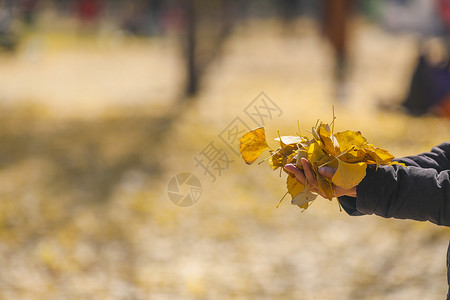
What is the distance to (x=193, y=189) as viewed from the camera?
516cm

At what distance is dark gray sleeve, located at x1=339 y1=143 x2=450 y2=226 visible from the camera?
Result: 1.68m

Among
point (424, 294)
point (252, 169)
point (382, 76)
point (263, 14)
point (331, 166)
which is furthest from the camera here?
point (263, 14)

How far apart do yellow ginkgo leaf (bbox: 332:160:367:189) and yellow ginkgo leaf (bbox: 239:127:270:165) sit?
0.95ft

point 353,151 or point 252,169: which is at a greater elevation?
point 353,151

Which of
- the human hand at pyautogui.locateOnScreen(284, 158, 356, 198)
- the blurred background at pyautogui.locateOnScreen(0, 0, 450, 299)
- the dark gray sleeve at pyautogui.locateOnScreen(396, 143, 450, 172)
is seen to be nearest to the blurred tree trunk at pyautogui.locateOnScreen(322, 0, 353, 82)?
the blurred background at pyautogui.locateOnScreen(0, 0, 450, 299)

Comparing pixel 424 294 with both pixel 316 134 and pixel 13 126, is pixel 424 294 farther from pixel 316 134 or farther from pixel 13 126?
pixel 13 126

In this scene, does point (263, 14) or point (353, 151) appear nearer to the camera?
point (353, 151)

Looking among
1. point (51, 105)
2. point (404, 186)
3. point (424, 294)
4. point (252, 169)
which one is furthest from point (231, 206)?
point (51, 105)

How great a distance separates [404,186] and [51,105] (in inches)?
326

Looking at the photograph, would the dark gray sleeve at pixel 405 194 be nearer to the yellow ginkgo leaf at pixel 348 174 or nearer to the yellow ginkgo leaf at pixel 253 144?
the yellow ginkgo leaf at pixel 348 174

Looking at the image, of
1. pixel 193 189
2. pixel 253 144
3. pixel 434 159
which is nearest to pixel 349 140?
pixel 253 144

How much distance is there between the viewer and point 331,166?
65.6 inches

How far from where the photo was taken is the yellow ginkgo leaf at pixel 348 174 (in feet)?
5.29

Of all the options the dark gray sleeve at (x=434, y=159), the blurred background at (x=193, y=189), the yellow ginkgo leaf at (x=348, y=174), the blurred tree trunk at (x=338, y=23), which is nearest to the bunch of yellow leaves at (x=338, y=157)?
the yellow ginkgo leaf at (x=348, y=174)
